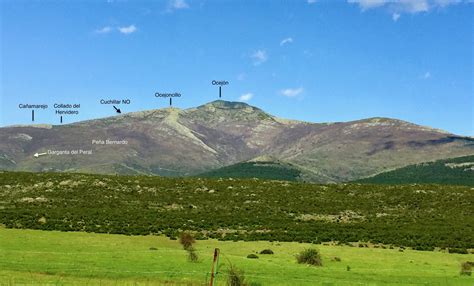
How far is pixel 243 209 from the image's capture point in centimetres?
10244

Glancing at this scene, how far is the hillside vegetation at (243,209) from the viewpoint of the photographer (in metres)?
80.2

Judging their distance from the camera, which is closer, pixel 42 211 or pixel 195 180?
pixel 42 211

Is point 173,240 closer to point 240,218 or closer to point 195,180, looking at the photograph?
point 240,218

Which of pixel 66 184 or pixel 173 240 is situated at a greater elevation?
pixel 66 184

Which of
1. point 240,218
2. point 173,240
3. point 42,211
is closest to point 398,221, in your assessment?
point 240,218

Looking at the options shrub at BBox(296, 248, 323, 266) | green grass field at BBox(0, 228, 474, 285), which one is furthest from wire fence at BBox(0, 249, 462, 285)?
shrub at BBox(296, 248, 323, 266)

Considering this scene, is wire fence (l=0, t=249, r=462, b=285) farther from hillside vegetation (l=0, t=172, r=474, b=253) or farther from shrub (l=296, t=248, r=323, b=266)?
hillside vegetation (l=0, t=172, r=474, b=253)

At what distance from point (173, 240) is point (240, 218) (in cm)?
2174

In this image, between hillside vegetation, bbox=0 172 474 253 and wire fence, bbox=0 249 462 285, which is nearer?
wire fence, bbox=0 249 462 285

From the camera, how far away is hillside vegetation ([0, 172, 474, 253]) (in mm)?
80250

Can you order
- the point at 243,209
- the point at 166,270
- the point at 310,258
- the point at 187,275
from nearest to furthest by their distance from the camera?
the point at 187,275, the point at 166,270, the point at 310,258, the point at 243,209

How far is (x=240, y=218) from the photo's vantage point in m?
92.8

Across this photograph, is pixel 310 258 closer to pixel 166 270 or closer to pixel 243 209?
pixel 166 270

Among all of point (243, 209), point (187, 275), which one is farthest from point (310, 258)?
point (243, 209)
